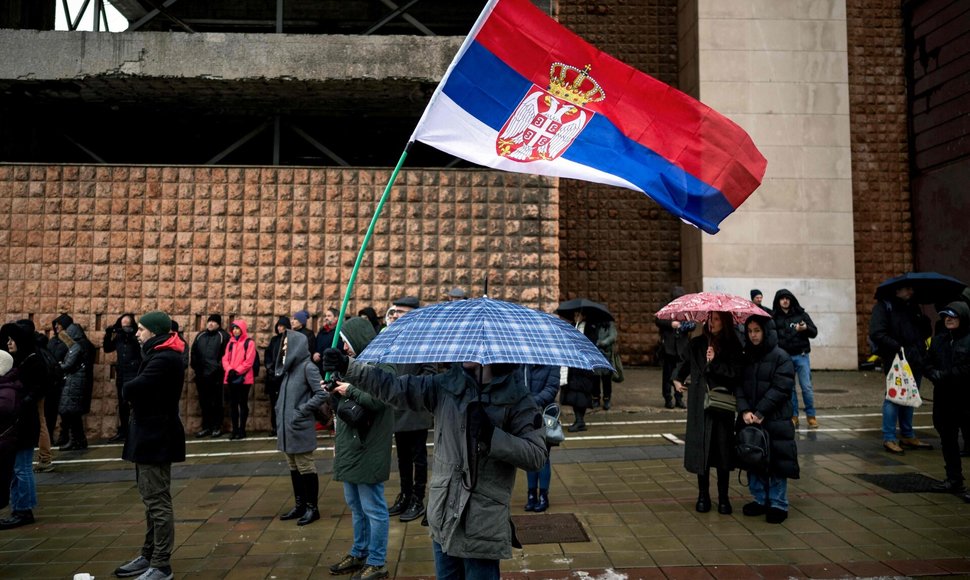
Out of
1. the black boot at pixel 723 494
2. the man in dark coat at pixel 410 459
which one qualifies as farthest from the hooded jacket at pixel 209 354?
the black boot at pixel 723 494

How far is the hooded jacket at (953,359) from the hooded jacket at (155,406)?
762 centimetres

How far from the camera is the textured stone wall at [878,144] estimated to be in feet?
57.7

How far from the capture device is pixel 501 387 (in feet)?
12.2

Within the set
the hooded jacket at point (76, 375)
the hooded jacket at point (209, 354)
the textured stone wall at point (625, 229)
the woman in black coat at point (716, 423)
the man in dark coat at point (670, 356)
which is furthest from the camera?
the textured stone wall at point (625, 229)

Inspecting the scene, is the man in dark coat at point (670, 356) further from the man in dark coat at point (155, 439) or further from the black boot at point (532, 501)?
the man in dark coat at point (155, 439)

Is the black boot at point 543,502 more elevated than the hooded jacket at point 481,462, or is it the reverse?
the hooded jacket at point 481,462

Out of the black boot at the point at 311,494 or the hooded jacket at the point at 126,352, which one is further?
the hooded jacket at the point at 126,352

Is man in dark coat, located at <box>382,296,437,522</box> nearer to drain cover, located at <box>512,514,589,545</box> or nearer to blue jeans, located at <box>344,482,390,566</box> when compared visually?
drain cover, located at <box>512,514,589,545</box>

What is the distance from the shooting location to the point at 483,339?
3.41 metres

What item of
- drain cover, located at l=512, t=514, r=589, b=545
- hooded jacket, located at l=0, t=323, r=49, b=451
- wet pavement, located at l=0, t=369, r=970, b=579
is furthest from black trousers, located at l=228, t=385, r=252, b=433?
drain cover, located at l=512, t=514, r=589, b=545

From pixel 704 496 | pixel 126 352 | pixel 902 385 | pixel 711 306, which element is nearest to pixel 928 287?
pixel 902 385

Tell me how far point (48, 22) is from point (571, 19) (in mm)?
12504

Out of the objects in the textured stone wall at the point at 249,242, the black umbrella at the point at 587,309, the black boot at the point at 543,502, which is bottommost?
the black boot at the point at 543,502

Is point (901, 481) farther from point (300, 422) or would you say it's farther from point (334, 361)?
point (334, 361)
